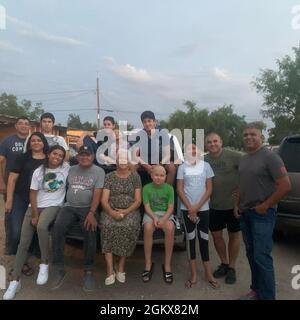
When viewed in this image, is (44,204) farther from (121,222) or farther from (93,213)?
(121,222)

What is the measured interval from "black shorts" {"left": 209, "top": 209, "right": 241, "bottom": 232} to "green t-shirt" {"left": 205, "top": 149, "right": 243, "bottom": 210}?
8 cm

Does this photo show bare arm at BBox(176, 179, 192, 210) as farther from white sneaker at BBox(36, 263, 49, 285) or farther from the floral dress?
white sneaker at BBox(36, 263, 49, 285)

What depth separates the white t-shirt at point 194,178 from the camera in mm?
4410

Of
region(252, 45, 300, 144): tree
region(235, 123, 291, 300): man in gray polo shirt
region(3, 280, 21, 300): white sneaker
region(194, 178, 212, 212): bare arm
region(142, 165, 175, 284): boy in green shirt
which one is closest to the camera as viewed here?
region(235, 123, 291, 300): man in gray polo shirt

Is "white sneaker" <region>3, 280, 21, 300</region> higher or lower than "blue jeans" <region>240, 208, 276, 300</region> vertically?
lower

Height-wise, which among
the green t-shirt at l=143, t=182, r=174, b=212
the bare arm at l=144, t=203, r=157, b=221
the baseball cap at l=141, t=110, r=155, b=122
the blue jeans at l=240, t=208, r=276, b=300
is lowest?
the blue jeans at l=240, t=208, r=276, b=300

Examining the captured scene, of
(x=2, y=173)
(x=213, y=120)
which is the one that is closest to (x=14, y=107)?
(x=213, y=120)

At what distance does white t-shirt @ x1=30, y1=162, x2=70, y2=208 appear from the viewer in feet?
14.3

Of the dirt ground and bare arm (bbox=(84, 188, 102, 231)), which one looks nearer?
the dirt ground

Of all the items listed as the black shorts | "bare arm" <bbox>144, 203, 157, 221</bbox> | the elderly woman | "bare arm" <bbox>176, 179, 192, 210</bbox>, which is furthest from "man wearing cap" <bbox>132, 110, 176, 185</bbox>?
the black shorts
